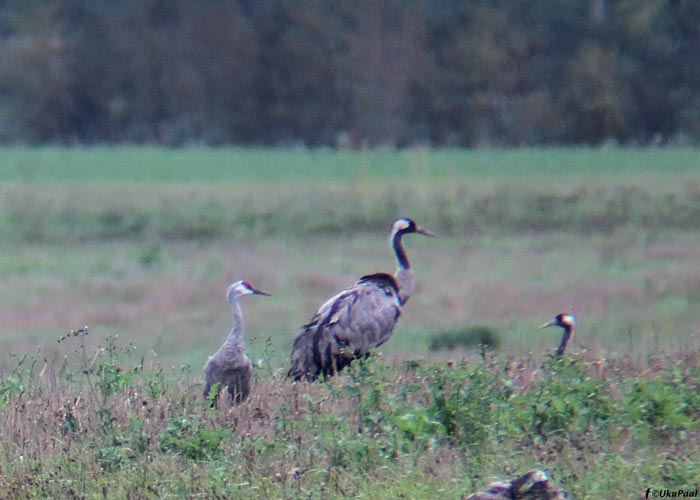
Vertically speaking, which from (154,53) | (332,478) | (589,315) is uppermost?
(154,53)

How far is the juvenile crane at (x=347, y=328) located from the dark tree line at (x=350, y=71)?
30.7 meters

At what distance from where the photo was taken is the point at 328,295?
18.2 meters

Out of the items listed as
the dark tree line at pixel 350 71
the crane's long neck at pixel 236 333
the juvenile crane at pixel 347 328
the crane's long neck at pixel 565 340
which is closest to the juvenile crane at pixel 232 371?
the crane's long neck at pixel 236 333

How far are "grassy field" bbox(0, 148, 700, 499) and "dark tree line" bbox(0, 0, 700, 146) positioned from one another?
4.88 meters

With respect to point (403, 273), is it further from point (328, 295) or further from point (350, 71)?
point (350, 71)

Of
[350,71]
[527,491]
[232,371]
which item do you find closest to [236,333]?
[232,371]

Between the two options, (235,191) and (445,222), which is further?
(235,191)

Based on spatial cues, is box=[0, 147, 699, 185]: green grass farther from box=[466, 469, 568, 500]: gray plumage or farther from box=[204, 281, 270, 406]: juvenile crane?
box=[466, 469, 568, 500]: gray plumage

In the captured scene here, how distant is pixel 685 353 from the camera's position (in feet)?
29.9

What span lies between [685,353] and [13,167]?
29.9m

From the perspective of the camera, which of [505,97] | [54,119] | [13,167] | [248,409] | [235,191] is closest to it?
[248,409]

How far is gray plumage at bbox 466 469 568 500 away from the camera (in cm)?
573

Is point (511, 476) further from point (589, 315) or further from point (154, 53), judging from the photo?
point (154, 53)

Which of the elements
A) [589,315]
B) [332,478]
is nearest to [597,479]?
[332,478]
